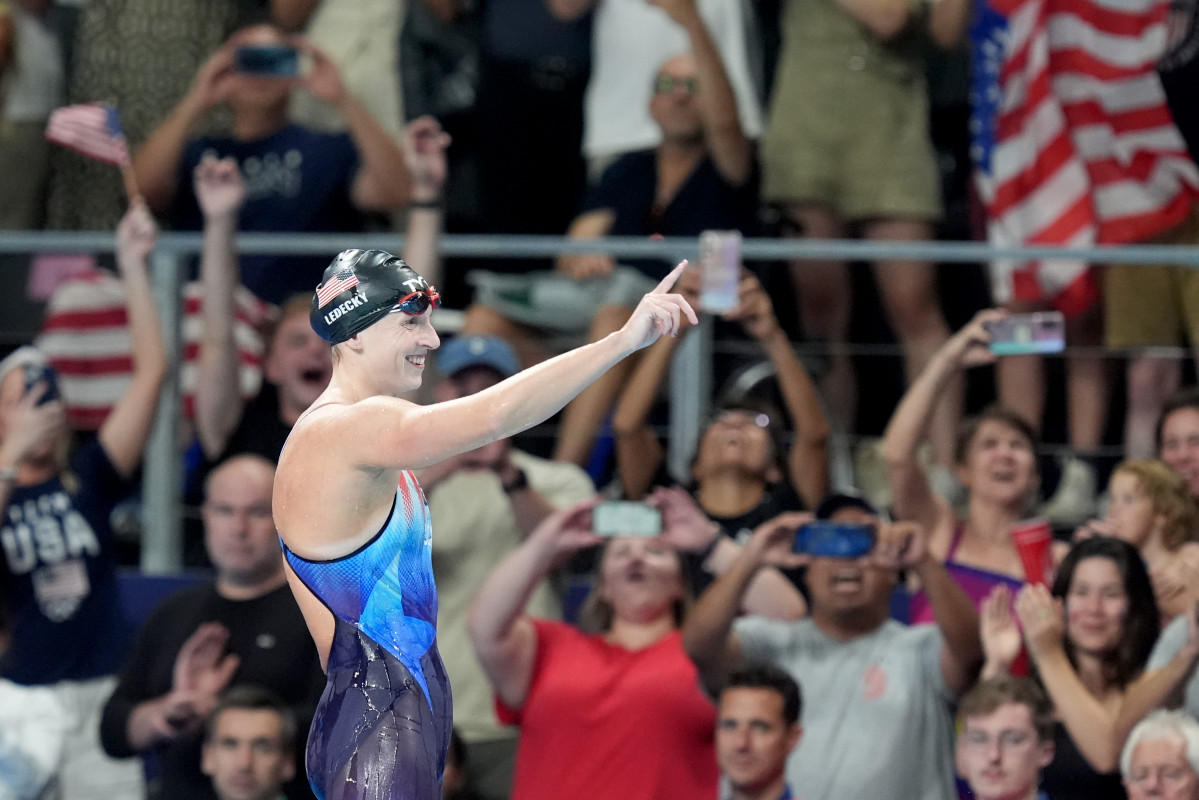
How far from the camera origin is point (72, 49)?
7688mm

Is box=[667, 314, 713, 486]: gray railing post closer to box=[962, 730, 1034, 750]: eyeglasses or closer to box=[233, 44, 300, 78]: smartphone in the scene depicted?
box=[962, 730, 1034, 750]: eyeglasses

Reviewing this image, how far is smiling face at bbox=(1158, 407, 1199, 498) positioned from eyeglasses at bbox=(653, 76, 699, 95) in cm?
212

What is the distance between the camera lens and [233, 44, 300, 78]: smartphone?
692 centimetres

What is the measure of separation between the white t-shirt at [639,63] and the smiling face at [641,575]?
1.90m

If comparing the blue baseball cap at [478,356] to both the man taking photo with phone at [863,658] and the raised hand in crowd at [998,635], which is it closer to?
the man taking photo with phone at [863,658]

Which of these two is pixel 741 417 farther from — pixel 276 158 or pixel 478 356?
pixel 276 158

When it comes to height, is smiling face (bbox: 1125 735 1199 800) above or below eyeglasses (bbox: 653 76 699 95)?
below

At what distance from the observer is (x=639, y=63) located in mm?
7117

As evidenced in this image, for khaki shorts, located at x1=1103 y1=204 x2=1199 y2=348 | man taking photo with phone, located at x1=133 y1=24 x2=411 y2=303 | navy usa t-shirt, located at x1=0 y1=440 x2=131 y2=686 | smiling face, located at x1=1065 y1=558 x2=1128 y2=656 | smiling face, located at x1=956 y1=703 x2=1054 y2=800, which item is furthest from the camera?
man taking photo with phone, located at x1=133 y1=24 x2=411 y2=303

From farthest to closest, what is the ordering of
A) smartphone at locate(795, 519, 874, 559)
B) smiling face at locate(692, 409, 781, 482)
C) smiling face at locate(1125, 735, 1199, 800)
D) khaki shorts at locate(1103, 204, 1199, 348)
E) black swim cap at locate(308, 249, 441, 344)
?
khaki shorts at locate(1103, 204, 1199, 348), smiling face at locate(692, 409, 781, 482), smartphone at locate(795, 519, 874, 559), smiling face at locate(1125, 735, 1199, 800), black swim cap at locate(308, 249, 441, 344)

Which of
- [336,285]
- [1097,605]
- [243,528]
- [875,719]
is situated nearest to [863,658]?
[875,719]

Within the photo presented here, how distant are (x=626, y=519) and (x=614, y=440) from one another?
1.38m

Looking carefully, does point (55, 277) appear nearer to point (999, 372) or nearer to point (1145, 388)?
point (999, 372)

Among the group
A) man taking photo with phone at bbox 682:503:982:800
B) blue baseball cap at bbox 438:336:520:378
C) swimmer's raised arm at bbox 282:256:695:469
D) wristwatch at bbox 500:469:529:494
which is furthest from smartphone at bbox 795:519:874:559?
swimmer's raised arm at bbox 282:256:695:469
